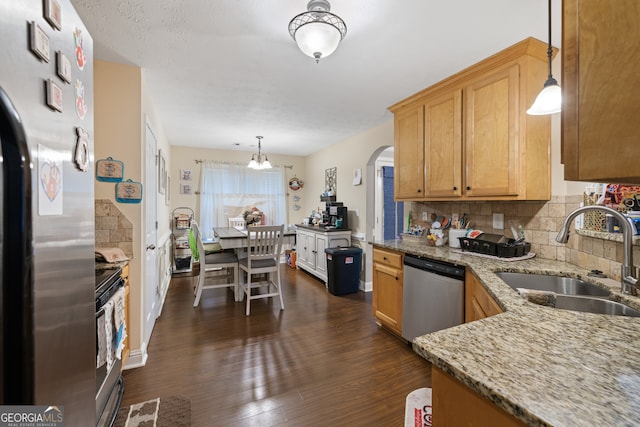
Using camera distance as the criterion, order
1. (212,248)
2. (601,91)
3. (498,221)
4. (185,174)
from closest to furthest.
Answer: (601,91) < (498,221) < (212,248) < (185,174)

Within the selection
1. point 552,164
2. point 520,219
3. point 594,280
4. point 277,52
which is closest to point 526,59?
point 552,164

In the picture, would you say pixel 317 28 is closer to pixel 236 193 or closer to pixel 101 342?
pixel 101 342

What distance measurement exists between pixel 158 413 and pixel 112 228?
4.46ft

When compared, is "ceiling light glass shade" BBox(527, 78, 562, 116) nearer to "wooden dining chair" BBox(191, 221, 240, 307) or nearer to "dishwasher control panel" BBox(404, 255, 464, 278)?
"dishwasher control panel" BBox(404, 255, 464, 278)

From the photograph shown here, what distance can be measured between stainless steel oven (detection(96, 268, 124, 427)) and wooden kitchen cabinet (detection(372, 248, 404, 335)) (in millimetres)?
2126

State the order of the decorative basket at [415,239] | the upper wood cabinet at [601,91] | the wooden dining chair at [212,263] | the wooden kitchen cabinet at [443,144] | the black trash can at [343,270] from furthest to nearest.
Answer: the black trash can at [343,270] < the wooden dining chair at [212,263] < the decorative basket at [415,239] < the wooden kitchen cabinet at [443,144] < the upper wood cabinet at [601,91]

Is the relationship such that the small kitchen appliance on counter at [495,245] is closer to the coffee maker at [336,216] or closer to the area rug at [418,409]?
the area rug at [418,409]

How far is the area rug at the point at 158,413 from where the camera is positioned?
5.24ft

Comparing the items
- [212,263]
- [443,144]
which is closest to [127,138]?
[212,263]

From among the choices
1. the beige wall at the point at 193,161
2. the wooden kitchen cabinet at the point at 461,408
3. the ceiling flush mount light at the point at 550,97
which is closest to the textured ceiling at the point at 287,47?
the ceiling flush mount light at the point at 550,97

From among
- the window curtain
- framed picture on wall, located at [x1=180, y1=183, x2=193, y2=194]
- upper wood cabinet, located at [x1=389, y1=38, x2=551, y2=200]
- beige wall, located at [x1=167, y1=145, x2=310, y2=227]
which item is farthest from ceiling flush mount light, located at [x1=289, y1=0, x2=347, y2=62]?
framed picture on wall, located at [x1=180, y1=183, x2=193, y2=194]

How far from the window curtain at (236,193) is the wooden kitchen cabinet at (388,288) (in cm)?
349

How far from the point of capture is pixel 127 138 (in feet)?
7.17

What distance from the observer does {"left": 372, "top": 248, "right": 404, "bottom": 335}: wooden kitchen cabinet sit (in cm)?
255
